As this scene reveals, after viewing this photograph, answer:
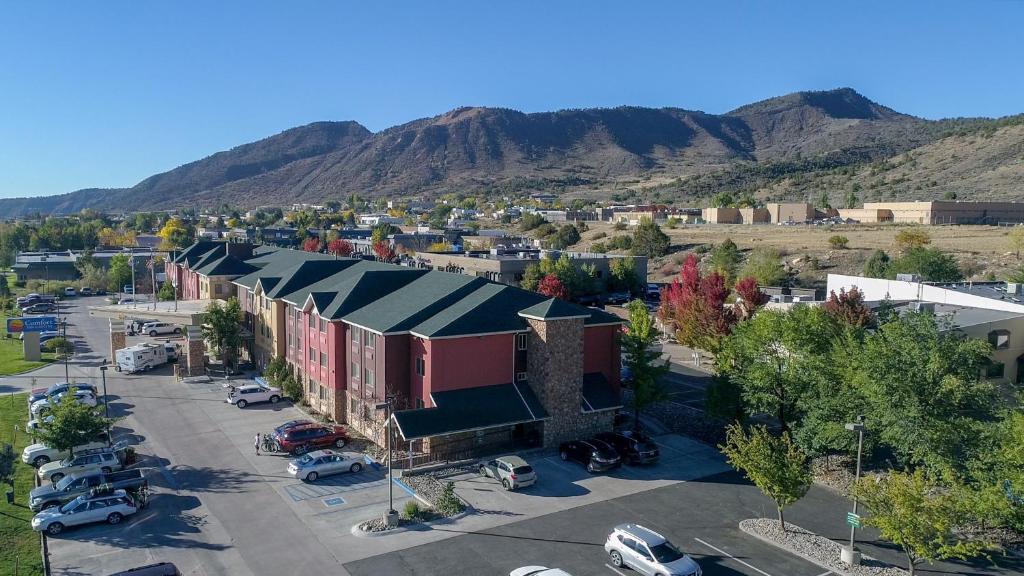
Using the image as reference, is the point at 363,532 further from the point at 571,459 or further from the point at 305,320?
the point at 305,320

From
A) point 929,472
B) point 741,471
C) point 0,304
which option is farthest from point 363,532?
point 0,304

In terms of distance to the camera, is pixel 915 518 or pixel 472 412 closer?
pixel 915 518

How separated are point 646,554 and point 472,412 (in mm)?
12744

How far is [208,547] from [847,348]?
93.9ft

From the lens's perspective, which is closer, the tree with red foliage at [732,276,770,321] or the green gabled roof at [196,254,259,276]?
the tree with red foliage at [732,276,770,321]

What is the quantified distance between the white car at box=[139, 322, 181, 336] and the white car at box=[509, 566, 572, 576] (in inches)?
2244

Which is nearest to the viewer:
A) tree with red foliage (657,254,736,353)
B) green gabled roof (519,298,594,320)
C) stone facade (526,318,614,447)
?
green gabled roof (519,298,594,320)

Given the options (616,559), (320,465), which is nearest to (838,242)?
(616,559)

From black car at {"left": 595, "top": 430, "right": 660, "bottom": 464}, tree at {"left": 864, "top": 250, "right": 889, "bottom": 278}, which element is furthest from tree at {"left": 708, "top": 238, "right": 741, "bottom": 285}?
black car at {"left": 595, "top": 430, "right": 660, "bottom": 464}

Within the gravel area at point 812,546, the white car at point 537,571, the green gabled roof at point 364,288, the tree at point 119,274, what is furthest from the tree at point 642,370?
the tree at point 119,274

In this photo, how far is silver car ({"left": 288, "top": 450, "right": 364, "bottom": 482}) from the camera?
31.0m

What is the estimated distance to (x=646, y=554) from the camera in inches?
896

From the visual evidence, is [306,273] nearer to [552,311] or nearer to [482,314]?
[482,314]

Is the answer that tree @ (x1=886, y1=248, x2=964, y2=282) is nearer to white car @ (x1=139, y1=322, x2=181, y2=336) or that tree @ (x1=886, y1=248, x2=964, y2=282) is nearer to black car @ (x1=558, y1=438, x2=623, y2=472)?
black car @ (x1=558, y1=438, x2=623, y2=472)
